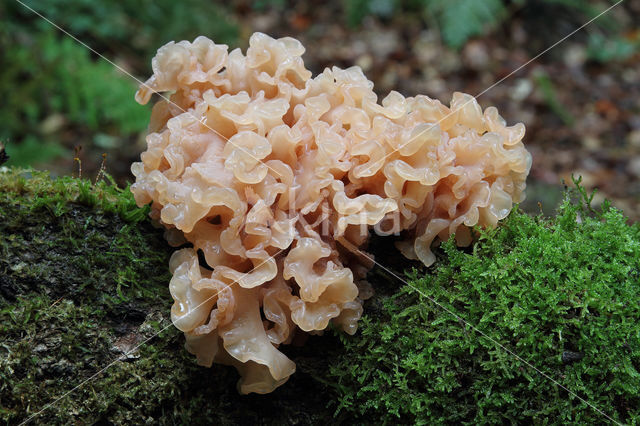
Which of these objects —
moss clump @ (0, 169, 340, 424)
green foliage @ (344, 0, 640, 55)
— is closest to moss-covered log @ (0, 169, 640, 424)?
moss clump @ (0, 169, 340, 424)

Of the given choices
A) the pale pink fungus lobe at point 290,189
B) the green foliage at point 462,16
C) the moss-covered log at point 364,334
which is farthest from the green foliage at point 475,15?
the moss-covered log at point 364,334

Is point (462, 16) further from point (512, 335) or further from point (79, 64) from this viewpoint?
point (512, 335)

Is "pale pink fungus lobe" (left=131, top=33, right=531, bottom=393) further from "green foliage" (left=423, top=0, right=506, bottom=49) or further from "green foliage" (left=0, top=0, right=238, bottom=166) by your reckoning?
"green foliage" (left=423, top=0, right=506, bottom=49)

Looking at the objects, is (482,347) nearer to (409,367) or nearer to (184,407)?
(409,367)

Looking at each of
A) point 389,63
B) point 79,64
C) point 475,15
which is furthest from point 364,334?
point 475,15

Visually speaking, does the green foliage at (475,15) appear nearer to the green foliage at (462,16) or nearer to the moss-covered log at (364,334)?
the green foliage at (462,16)
